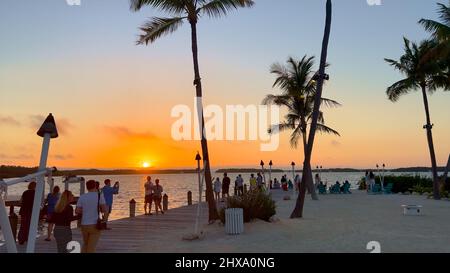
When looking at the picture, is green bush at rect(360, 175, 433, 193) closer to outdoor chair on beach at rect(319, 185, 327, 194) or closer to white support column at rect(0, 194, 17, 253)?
outdoor chair on beach at rect(319, 185, 327, 194)

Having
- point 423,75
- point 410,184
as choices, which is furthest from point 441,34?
point 410,184

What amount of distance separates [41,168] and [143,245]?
668 cm

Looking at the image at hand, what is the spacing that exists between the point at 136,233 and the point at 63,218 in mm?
6071

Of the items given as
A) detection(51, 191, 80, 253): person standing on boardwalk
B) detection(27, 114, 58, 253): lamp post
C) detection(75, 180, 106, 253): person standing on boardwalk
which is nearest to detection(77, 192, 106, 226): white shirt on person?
detection(75, 180, 106, 253): person standing on boardwalk

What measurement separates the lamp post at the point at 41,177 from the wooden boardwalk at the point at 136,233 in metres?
5.40

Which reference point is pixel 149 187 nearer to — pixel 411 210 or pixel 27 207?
pixel 27 207

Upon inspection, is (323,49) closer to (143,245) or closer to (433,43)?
(143,245)

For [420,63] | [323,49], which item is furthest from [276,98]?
[323,49]

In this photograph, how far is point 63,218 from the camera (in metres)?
8.93

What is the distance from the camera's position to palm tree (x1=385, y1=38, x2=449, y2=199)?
31.2 m

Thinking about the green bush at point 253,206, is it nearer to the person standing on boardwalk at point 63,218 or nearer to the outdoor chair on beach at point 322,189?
the person standing on boardwalk at point 63,218

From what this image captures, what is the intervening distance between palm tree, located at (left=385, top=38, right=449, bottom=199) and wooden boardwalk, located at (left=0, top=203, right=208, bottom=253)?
803 inches
